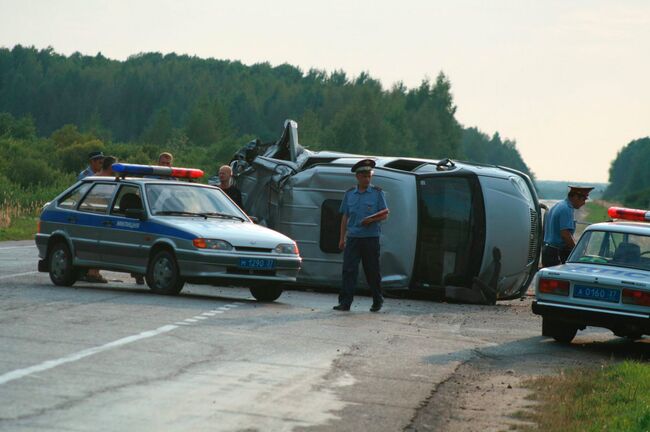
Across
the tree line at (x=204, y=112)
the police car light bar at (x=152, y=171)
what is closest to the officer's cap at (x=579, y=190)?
the police car light bar at (x=152, y=171)

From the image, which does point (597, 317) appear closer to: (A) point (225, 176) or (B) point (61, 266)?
(B) point (61, 266)

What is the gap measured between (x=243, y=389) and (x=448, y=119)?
180311mm

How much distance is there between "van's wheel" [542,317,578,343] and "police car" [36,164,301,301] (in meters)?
3.99

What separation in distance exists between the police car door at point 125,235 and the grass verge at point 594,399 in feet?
24.1

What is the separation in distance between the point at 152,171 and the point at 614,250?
274 inches

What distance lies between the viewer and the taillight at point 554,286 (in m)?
14.1

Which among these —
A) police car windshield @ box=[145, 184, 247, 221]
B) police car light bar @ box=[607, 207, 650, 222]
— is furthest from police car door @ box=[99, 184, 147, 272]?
police car light bar @ box=[607, 207, 650, 222]

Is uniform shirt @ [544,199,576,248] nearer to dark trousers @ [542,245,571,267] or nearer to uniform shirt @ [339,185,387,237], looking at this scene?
dark trousers @ [542,245,571,267]

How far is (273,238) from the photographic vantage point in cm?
1752

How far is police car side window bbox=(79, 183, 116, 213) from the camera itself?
1833 cm

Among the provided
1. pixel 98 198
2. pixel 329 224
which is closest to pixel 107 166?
pixel 98 198

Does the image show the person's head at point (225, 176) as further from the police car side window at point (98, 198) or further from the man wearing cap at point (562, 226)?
the man wearing cap at point (562, 226)

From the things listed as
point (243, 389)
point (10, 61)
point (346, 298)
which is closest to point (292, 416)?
point (243, 389)

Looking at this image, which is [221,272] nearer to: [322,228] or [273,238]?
[273,238]
